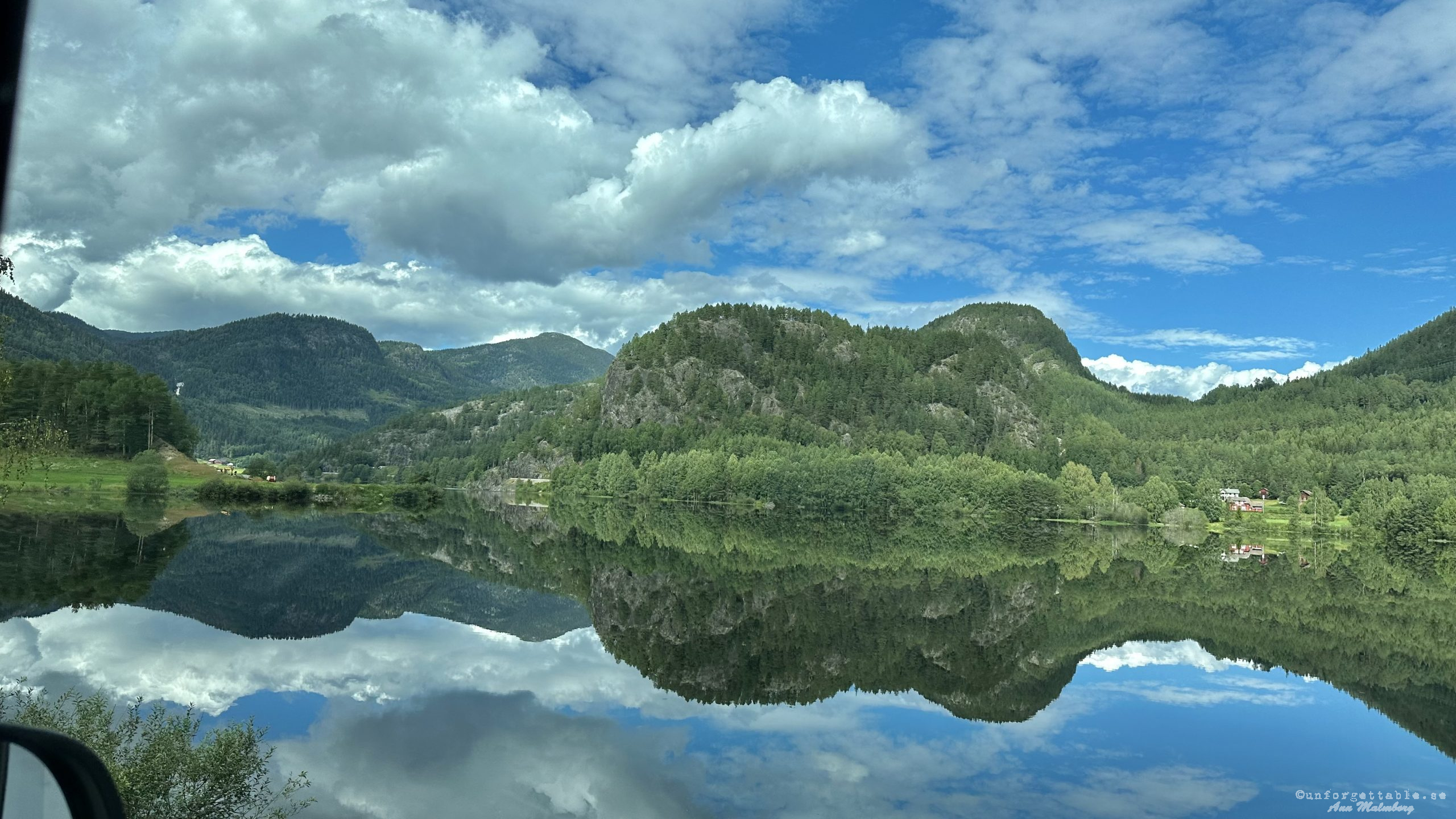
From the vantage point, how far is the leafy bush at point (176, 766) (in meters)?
11.1

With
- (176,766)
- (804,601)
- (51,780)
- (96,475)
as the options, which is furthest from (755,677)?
(96,475)

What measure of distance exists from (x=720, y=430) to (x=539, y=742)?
139 metres

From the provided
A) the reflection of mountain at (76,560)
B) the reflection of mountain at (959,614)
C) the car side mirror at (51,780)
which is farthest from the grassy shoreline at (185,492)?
the car side mirror at (51,780)

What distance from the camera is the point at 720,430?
15725cm

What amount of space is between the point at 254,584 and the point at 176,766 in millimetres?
31791

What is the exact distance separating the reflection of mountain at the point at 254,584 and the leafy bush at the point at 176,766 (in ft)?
53.5

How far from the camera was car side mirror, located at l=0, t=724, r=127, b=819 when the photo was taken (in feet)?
9.56

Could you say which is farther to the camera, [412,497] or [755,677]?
[412,497]

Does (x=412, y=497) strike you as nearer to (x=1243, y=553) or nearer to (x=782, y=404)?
(x=782, y=404)

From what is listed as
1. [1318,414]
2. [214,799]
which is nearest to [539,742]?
[214,799]

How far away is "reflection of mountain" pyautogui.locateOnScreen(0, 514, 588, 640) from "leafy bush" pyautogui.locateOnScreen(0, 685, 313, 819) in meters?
16.3

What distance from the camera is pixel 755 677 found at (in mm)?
24484

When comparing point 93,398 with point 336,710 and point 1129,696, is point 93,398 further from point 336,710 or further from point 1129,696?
point 1129,696

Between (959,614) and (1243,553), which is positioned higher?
(1243,553)
